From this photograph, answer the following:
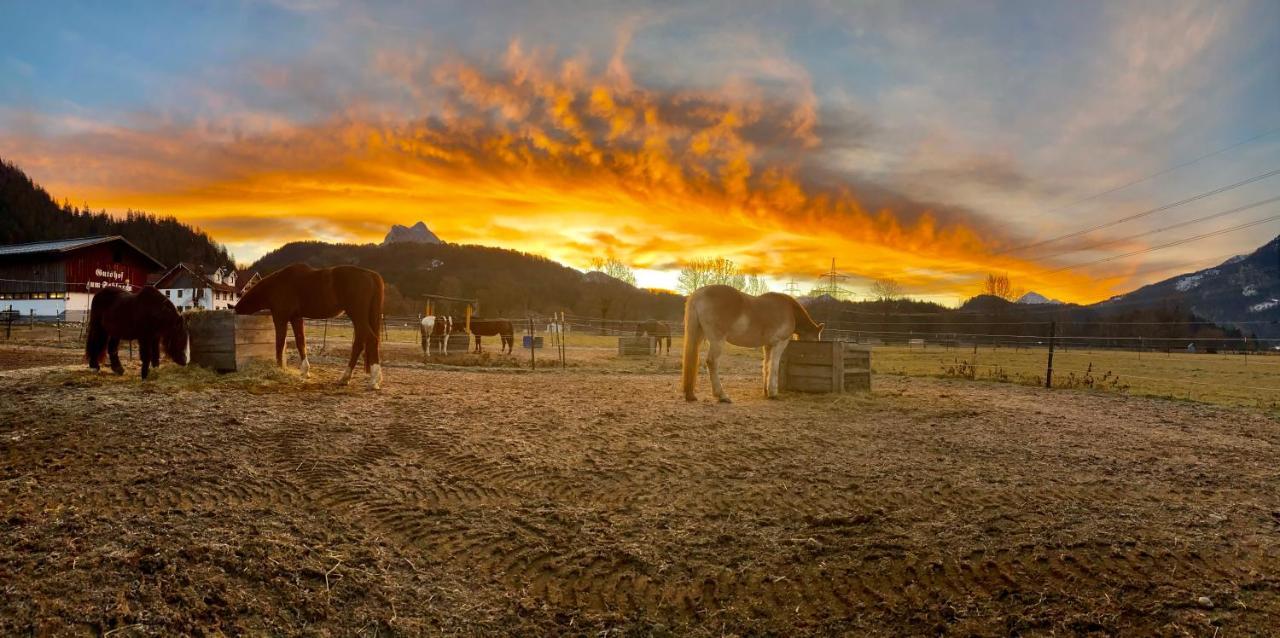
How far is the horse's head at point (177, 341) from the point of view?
803 cm

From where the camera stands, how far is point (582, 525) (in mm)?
4086

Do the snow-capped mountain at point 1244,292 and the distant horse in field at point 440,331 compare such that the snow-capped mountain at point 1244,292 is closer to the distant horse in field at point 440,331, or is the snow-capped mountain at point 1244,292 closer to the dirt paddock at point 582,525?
the distant horse in field at point 440,331

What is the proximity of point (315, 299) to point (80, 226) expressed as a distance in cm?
9362

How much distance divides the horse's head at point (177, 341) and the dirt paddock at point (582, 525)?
1.13 meters

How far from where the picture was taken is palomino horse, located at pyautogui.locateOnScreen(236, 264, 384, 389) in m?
8.76

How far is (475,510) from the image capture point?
13.9ft

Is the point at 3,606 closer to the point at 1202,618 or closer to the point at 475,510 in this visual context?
the point at 475,510

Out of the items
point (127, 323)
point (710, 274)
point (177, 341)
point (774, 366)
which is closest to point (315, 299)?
point (177, 341)

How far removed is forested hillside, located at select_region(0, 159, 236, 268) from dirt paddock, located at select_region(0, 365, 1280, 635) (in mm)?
75091

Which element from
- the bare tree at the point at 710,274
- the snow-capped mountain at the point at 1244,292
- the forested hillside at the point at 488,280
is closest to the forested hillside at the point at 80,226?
the forested hillside at the point at 488,280

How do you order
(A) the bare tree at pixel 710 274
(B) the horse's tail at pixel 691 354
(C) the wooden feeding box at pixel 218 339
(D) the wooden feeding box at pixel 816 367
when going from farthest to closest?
(A) the bare tree at pixel 710 274
(D) the wooden feeding box at pixel 816 367
(B) the horse's tail at pixel 691 354
(C) the wooden feeding box at pixel 218 339

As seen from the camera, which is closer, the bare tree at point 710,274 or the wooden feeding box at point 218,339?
the wooden feeding box at point 218,339

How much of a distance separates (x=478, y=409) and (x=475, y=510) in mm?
3813

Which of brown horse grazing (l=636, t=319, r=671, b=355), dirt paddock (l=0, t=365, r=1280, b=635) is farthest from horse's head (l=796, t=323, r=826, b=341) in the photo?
brown horse grazing (l=636, t=319, r=671, b=355)
